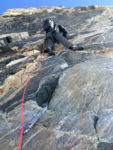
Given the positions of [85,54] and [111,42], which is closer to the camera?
[85,54]

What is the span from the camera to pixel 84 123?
3.39 metres

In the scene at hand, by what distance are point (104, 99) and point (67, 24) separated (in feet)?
36.5

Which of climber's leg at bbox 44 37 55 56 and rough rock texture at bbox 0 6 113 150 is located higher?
climber's leg at bbox 44 37 55 56

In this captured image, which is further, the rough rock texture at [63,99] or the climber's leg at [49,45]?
the climber's leg at [49,45]

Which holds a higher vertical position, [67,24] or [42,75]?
[67,24]

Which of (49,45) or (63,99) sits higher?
(49,45)

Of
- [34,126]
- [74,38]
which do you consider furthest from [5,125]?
Result: [74,38]

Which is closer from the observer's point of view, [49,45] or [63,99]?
[63,99]

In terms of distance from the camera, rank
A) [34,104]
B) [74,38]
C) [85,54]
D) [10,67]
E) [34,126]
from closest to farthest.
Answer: [34,126] → [34,104] → [85,54] → [10,67] → [74,38]

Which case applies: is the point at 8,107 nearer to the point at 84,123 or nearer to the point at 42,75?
the point at 42,75

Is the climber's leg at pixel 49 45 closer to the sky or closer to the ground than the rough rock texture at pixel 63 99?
closer to the sky

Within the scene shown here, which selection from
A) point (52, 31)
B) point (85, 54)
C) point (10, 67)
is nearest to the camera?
point (85, 54)

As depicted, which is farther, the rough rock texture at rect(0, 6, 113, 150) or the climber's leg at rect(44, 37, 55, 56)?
the climber's leg at rect(44, 37, 55, 56)

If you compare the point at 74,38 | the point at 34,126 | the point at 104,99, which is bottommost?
the point at 34,126
